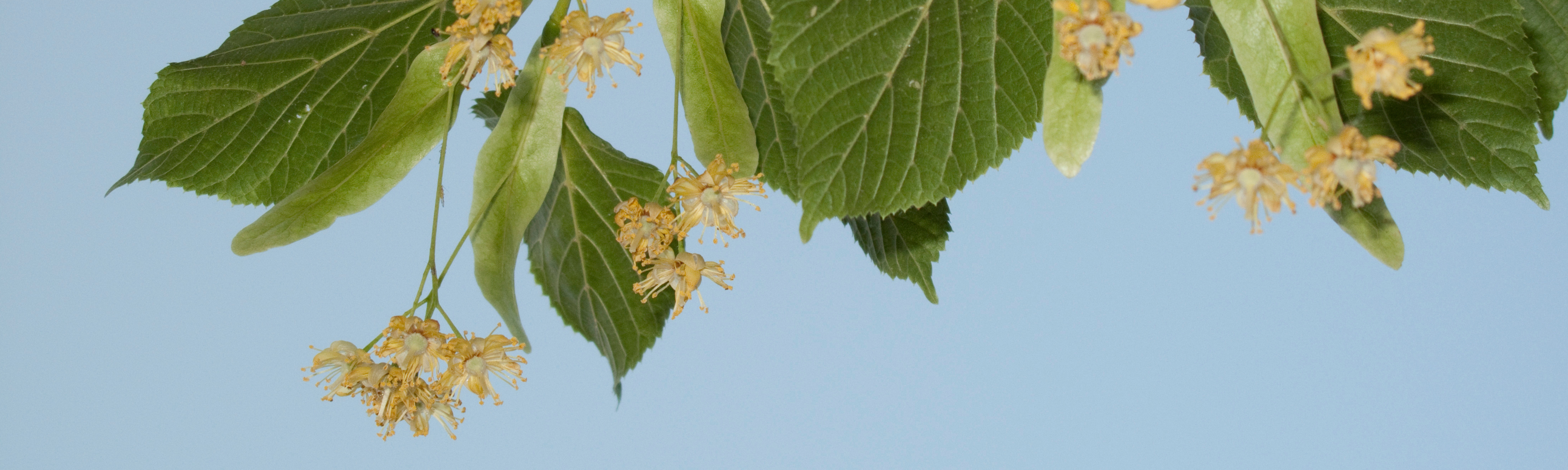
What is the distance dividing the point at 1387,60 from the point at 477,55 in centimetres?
45

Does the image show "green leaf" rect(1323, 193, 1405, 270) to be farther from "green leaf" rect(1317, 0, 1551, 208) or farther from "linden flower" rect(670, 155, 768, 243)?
"linden flower" rect(670, 155, 768, 243)

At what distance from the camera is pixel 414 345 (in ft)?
1.81

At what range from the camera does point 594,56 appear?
21.7 inches

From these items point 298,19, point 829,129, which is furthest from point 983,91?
point 298,19

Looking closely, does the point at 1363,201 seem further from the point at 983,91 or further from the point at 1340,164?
the point at 983,91

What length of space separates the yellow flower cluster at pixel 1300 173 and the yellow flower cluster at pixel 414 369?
1.31ft

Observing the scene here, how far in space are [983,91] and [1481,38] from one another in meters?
0.29

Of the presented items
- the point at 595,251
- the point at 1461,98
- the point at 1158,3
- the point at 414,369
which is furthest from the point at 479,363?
the point at 1461,98

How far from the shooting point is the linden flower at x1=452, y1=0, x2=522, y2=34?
54 cm

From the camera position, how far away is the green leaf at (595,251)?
667 millimetres

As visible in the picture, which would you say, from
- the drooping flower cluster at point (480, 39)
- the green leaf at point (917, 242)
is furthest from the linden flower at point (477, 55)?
the green leaf at point (917, 242)

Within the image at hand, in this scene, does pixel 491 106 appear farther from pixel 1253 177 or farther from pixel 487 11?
pixel 1253 177

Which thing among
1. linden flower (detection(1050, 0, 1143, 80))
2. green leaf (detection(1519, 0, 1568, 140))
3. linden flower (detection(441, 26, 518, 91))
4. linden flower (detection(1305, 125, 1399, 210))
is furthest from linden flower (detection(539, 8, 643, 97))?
green leaf (detection(1519, 0, 1568, 140))

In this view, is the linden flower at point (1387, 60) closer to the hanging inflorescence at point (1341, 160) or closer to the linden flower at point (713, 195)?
the hanging inflorescence at point (1341, 160)
